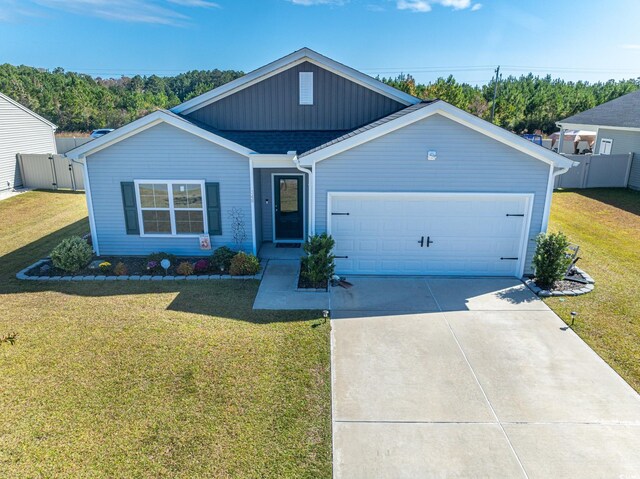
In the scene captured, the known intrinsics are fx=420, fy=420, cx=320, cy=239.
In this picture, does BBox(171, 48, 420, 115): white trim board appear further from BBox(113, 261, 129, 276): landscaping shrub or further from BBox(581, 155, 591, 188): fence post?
BBox(581, 155, 591, 188): fence post

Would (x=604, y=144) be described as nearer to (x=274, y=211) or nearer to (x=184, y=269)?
(x=274, y=211)

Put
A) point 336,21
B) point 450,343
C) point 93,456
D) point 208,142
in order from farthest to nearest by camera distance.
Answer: point 336,21 < point 208,142 < point 450,343 < point 93,456

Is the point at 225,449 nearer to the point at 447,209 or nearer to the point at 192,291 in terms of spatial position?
the point at 192,291

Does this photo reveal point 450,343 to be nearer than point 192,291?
Yes

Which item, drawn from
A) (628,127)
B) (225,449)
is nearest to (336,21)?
(628,127)

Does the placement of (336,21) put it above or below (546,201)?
above

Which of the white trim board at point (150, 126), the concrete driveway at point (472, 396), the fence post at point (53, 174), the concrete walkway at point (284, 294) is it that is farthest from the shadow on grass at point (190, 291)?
the fence post at point (53, 174)

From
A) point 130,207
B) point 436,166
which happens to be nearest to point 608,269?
point 436,166
